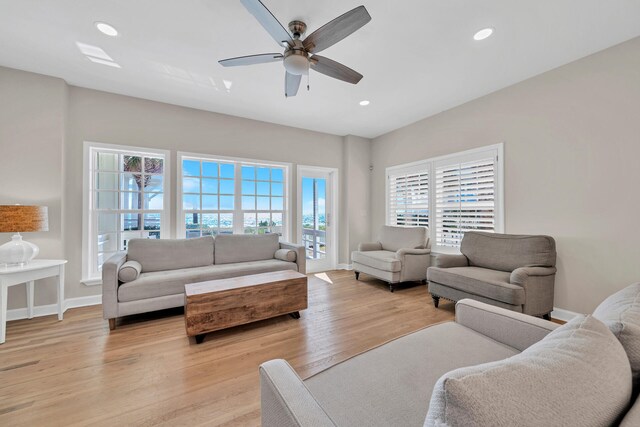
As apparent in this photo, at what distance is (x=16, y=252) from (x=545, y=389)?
4.12 meters

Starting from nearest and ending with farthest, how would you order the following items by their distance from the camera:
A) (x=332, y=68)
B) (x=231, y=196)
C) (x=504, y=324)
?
(x=504, y=324) < (x=332, y=68) < (x=231, y=196)

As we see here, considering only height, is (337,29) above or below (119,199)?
above

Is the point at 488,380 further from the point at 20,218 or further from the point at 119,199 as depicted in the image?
the point at 119,199

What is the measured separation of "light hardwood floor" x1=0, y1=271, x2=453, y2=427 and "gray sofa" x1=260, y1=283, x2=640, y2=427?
34.0 inches

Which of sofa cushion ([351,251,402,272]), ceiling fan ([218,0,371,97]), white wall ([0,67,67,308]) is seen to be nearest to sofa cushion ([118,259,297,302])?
white wall ([0,67,67,308])

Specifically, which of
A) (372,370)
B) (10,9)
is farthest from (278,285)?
(10,9)

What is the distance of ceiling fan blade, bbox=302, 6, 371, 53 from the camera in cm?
174

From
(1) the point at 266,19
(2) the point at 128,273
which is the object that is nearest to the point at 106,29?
(1) the point at 266,19

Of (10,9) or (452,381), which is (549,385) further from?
(10,9)

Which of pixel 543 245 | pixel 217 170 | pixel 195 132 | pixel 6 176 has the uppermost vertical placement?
pixel 195 132

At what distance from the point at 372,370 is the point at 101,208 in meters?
4.12

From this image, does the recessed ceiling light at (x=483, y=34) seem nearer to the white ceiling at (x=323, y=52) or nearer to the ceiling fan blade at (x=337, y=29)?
the white ceiling at (x=323, y=52)

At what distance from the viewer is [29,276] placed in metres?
2.59

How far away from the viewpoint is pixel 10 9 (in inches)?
81.4
